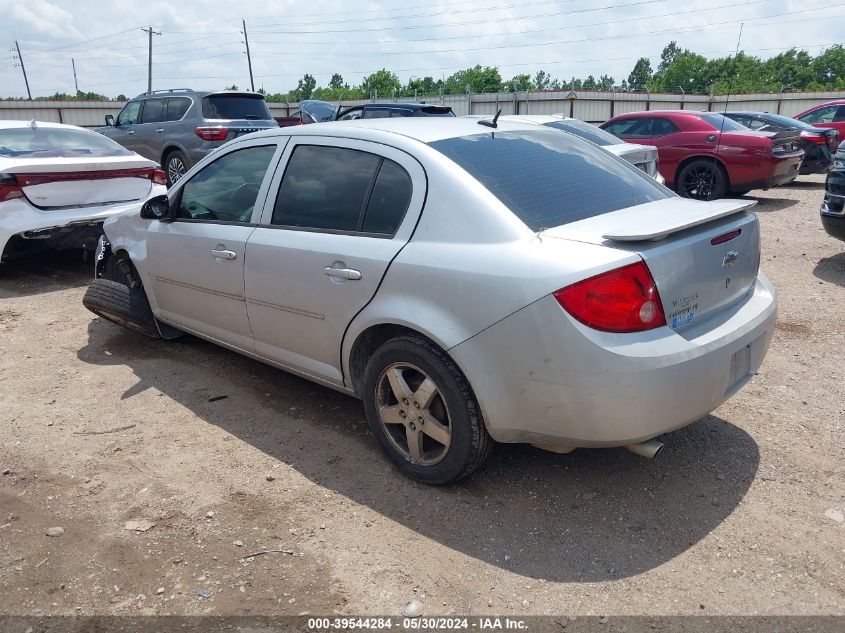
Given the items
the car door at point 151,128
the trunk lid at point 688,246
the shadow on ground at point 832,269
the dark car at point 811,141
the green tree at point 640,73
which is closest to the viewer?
the trunk lid at point 688,246

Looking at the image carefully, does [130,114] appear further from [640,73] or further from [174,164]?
[640,73]

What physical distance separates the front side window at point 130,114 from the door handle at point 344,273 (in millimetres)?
11681

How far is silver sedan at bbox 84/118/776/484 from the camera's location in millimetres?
2658

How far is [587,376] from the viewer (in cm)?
262

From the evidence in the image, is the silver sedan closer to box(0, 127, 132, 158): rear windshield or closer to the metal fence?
box(0, 127, 132, 158): rear windshield

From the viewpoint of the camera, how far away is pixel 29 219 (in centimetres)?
647

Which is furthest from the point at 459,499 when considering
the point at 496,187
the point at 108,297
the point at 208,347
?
the point at 108,297

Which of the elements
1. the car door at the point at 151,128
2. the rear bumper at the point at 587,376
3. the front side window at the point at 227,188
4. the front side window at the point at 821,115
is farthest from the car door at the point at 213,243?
the front side window at the point at 821,115

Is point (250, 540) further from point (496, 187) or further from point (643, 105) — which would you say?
point (643, 105)

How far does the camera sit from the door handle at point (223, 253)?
3936mm

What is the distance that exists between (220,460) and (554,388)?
188 centimetres

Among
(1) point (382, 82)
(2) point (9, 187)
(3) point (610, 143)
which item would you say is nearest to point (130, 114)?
(2) point (9, 187)

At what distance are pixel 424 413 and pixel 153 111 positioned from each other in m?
11.8

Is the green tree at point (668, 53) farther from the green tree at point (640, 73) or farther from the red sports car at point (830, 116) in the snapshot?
the red sports car at point (830, 116)
